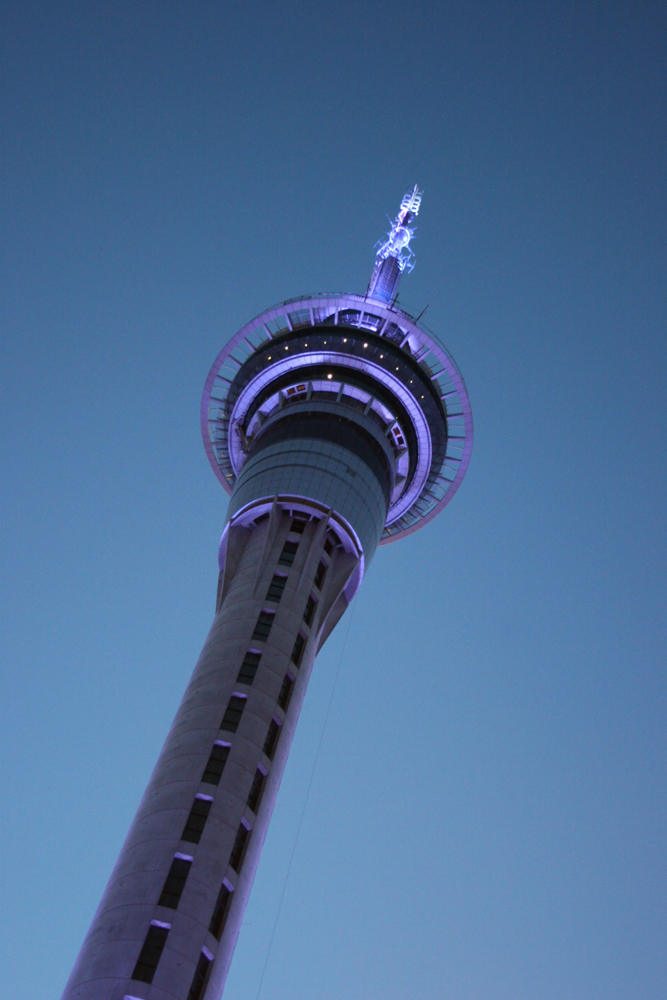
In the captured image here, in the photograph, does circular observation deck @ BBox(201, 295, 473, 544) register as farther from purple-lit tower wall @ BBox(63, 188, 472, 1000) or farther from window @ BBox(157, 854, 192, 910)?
window @ BBox(157, 854, 192, 910)

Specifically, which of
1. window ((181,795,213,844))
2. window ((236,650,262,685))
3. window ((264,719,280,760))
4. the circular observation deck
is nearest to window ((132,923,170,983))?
window ((181,795,213,844))

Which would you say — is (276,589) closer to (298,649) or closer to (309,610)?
(309,610)

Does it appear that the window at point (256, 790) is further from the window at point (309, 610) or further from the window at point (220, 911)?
the window at point (309, 610)

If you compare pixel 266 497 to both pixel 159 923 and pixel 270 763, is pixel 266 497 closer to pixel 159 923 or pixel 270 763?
pixel 270 763

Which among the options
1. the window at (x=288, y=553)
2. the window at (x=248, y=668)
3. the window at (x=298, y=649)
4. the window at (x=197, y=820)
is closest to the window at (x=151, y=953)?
the window at (x=197, y=820)

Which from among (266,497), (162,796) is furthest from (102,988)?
(266,497)

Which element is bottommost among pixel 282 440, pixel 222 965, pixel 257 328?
pixel 222 965
